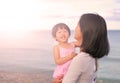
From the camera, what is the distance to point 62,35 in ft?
9.53

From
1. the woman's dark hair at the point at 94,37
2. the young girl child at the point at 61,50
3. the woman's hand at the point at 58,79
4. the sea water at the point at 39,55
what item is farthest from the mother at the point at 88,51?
the sea water at the point at 39,55

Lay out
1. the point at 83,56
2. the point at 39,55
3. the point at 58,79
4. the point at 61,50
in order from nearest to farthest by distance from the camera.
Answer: the point at 83,56
the point at 58,79
the point at 61,50
the point at 39,55

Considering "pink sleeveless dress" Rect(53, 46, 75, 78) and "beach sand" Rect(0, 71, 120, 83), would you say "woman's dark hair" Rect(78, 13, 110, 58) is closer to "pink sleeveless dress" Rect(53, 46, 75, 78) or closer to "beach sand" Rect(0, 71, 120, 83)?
"pink sleeveless dress" Rect(53, 46, 75, 78)

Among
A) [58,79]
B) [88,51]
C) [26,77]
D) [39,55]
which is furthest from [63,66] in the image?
[26,77]

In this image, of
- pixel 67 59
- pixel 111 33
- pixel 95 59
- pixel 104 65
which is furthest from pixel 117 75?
pixel 95 59

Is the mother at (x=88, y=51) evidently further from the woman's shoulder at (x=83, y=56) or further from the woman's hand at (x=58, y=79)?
the woman's hand at (x=58, y=79)

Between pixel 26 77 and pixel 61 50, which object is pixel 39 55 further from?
pixel 61 50

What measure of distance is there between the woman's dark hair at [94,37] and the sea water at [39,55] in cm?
208

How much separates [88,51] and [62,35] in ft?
3.34

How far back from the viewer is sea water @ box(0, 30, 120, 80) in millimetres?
4031

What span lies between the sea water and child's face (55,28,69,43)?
3.61 ft

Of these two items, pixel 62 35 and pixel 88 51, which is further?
pixel 62 35

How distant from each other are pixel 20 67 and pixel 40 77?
0.81 ft

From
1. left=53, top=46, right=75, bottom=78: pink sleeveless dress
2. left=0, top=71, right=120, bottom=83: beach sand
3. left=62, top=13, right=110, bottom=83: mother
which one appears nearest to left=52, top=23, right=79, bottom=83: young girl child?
left=53, top=46, right=75, bottom=78: pink sleeveless dress
